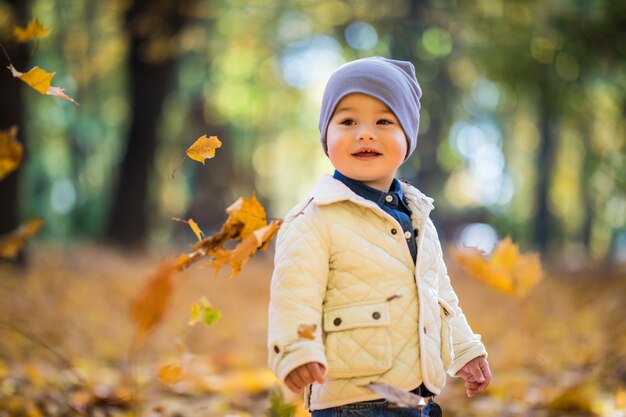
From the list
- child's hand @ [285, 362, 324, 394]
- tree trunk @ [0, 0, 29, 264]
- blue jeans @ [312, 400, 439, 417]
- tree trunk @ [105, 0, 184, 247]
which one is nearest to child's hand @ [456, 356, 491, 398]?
blue jeans @ [312, 400, 439, 417]

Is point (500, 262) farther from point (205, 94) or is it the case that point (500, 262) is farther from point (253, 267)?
point (205, 94)

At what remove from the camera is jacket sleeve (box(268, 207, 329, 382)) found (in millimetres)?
1859

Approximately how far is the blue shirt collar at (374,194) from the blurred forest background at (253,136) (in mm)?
501

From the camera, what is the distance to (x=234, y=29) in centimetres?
1616

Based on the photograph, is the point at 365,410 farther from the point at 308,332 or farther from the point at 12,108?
the point at 12,108

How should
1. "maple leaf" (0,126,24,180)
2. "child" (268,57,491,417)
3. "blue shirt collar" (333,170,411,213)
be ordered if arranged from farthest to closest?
"maple leaf" (0,126,24,180)
"blue shirt collar" (333,170,411,213)
"child" (268,57,491,417)

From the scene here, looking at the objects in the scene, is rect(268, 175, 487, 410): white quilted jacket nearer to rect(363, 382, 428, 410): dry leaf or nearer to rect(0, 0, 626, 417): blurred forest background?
rect(363, 382, 428, 410): dry leaf

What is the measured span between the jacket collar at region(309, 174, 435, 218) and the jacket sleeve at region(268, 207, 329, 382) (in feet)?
0.17

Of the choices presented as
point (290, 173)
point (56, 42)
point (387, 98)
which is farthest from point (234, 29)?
point (290, 173)

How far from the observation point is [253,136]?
25672 millimetres

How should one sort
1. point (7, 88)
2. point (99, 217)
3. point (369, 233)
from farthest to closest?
point (99, 217) → point (7, 88) → point (369, 233)

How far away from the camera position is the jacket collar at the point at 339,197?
6.66 feet

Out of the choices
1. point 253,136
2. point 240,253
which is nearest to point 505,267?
point 240,253

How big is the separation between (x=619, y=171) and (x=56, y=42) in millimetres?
12283
